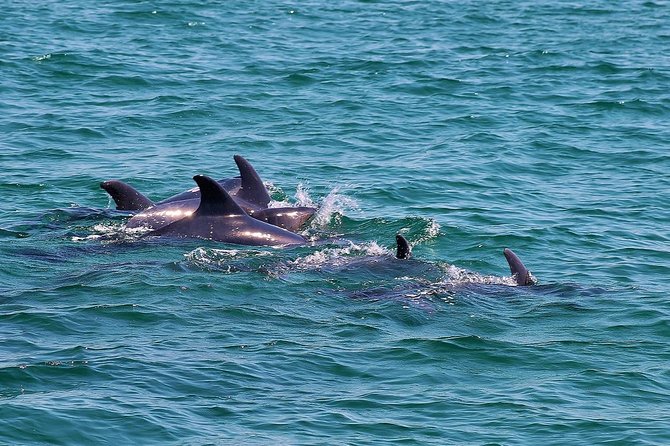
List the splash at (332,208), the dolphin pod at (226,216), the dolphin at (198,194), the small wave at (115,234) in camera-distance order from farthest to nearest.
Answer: the splash at (332,208) < the dolphin at (198,194) < the small wave at (115,234) < the dolphin pod at (226,216)

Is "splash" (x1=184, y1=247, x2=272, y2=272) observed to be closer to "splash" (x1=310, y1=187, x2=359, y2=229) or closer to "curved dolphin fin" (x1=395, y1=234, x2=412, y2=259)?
"curved dolphin fin" (x1=395, y1=234, x2=412, y2=259)

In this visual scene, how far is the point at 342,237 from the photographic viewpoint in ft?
57.1

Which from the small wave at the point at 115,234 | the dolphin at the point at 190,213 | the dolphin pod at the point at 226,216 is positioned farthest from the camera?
the dolphin at the point at 190,213

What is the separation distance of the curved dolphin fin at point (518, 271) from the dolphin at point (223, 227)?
290 cm

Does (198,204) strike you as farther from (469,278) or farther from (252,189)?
(469,278)

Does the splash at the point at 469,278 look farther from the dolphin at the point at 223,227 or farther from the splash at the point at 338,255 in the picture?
the dolphin at the point at 223,227

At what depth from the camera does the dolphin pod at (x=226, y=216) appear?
617 inches

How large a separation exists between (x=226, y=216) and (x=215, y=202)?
1.01 ft

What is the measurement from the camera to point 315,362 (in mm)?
12133

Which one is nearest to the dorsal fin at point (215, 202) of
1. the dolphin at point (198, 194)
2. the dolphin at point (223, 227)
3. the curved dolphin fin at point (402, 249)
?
the dolphin at point (223, 227)

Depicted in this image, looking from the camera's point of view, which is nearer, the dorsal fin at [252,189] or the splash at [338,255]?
the splash at [338,255]

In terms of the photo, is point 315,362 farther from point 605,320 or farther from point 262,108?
point 262,108

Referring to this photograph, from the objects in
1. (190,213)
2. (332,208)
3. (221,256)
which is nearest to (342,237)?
(332,208)

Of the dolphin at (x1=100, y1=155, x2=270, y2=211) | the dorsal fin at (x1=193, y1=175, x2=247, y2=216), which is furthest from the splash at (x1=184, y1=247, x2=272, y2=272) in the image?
the dolphin at (x1=100, y1=155, x2=270, y2=211)
